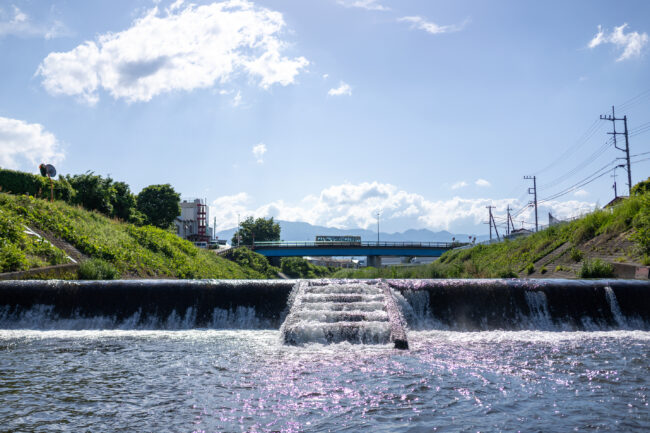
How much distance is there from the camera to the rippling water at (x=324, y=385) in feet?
18.7

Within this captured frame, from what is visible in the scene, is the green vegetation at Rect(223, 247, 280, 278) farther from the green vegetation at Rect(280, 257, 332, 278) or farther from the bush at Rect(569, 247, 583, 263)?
the bush at Rect(569, 247, 583, 263)

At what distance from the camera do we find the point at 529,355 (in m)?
9.36

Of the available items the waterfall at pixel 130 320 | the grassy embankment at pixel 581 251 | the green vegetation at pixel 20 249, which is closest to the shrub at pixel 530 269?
the grassy embankment at pixel 581 251

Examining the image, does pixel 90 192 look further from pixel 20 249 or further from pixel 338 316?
pixel 338 316

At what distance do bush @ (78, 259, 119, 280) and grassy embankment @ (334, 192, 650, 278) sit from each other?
12.5m

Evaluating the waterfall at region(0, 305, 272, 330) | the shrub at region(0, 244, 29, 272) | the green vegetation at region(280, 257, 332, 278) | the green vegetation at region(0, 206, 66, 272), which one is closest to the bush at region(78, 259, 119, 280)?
the green vegetation at region(0, 206, 66, 272)

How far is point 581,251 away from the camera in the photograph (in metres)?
24.9

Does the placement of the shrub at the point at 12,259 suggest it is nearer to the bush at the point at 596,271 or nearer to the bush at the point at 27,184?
the bush at the point at 27,184

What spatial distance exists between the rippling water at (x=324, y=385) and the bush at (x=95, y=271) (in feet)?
25.0

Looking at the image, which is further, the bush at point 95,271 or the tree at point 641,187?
the tree at point 641,187

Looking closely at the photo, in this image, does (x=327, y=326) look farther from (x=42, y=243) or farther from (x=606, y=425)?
(x=42, y=243)

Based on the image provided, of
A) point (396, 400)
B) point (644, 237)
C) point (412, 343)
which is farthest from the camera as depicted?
point (644, 237)

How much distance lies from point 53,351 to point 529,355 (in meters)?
10.1

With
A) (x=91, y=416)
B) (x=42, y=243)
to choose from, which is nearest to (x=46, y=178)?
(x=42, y=243)
